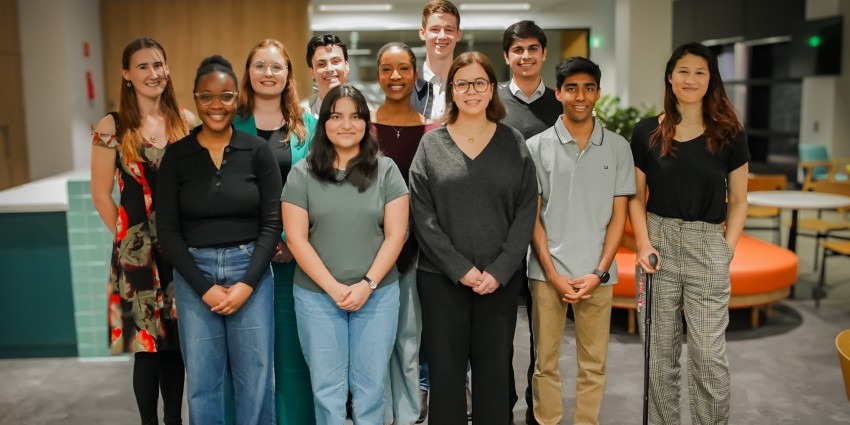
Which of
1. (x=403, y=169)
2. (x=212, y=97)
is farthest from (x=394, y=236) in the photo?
(x=212, y=97)

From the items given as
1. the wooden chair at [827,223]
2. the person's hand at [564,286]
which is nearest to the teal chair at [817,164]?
the wooden chair at [827,223]

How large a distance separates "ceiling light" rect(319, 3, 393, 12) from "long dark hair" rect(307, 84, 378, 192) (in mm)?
9279

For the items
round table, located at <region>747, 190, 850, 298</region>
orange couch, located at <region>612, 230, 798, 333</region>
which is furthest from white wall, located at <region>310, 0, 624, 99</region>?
orange couch, located at <region>612, 230, 798, 333</region>

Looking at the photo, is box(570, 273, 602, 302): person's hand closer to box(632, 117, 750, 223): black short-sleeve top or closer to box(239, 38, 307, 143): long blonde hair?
box(632, 117, 750, 223): black short-sleeve top

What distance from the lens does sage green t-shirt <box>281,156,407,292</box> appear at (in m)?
2.53

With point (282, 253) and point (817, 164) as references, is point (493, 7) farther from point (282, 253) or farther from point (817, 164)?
point (282, 253)

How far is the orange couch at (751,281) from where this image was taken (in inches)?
184

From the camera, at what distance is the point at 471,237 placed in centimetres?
260

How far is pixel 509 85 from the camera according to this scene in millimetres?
3186

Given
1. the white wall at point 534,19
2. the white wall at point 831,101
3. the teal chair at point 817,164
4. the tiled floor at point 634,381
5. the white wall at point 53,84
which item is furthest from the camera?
the white wall at point 534,19

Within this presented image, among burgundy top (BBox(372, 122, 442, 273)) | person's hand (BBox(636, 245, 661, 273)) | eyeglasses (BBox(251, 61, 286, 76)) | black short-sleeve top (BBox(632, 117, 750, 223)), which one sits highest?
eyeglasses (BBox(251, 61, 286, 76))

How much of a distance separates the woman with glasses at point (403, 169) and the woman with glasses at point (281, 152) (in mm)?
329

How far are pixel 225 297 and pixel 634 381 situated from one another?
2.45 m

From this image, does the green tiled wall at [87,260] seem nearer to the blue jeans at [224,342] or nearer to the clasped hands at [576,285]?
the blue jeans at [224,342]
